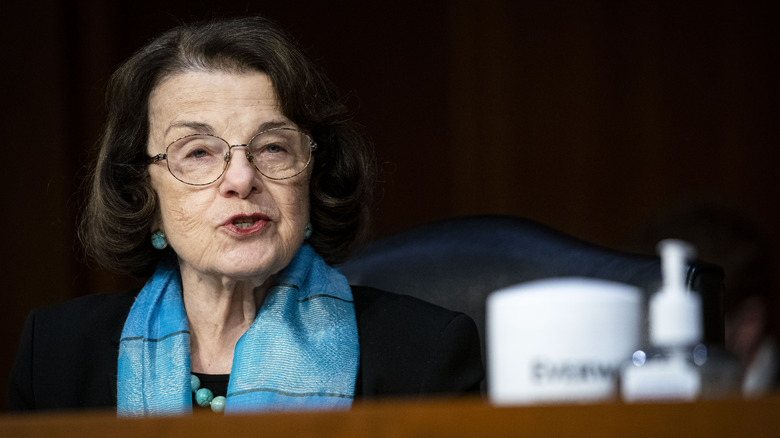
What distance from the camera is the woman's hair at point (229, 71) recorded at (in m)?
1.59

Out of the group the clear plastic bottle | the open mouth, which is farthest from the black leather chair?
the clear plastic bottle

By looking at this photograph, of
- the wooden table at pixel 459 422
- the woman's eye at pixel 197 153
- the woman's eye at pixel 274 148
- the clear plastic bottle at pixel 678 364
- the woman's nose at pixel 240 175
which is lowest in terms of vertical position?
the wooden table at pixel 459 422

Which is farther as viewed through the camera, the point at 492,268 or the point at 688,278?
the point at 492,268

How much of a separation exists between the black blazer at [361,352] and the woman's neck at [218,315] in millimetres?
138

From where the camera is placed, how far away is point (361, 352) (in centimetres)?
160

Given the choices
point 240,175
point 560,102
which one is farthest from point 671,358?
point 560,102

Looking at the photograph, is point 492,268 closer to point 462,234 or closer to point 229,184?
point 462,234

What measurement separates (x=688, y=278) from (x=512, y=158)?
249cm

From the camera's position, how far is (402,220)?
3.97m

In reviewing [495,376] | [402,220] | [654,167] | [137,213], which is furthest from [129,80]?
[654,167]

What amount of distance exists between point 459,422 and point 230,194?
0.93 metres

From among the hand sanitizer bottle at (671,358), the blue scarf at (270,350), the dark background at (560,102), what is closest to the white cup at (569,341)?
the hand sanitizer bottle at (671,358)

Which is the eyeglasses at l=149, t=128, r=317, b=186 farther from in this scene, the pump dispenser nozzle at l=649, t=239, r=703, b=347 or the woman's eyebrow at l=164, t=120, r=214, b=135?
the pump dispenser nozzle at l=649, t=239, r=703, b=347

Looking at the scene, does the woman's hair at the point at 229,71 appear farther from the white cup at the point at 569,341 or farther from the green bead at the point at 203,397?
the white cup at the point at 569,341
